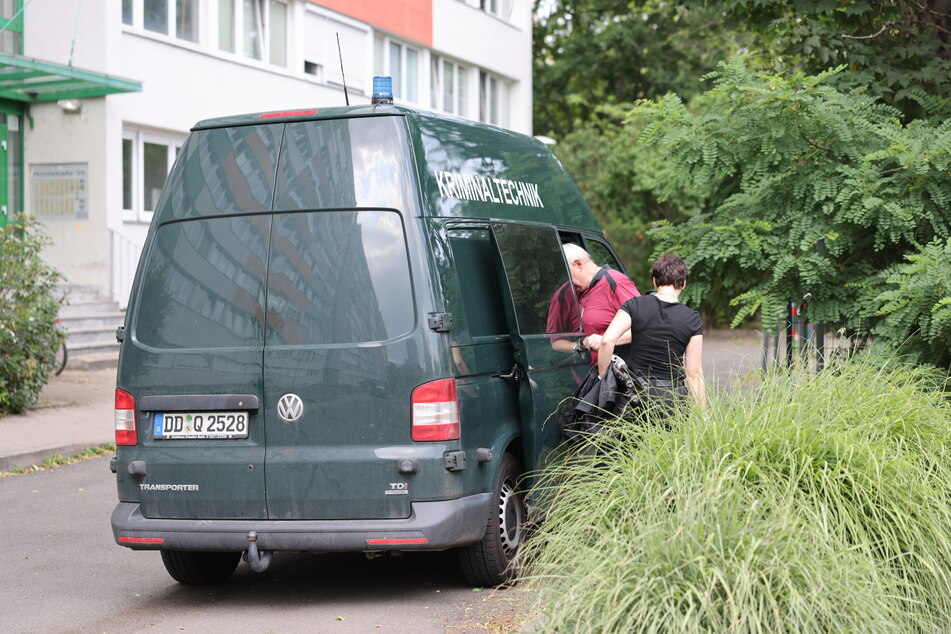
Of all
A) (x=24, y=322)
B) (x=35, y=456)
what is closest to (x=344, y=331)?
(x=35, y=456)

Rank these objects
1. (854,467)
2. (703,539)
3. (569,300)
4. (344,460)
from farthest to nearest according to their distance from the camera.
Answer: (569,300) → (344,460) → (854,467) → (703,539)

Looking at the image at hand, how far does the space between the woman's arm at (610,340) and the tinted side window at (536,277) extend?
0.39 m

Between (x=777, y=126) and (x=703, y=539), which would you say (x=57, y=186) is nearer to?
(x=777, y=126)

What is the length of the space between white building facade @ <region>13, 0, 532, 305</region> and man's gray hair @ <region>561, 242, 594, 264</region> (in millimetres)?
12002

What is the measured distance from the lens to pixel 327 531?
5641mm

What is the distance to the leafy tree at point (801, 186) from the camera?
835cm

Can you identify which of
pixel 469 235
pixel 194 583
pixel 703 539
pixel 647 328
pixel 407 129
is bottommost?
pixel 194 583

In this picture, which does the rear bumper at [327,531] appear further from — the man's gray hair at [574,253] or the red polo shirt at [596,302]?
the man's gray hair at [574,253]

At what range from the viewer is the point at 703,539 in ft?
13.6

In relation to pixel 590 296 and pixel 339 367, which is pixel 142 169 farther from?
pixel 339 367

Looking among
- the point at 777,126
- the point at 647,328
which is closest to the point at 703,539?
the point at 647,328

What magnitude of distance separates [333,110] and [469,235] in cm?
94

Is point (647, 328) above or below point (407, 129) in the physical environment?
below

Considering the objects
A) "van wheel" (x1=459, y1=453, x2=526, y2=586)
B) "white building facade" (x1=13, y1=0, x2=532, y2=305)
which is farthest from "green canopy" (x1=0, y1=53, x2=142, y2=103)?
"van wheel" (x1=459, y1=453, x2=526, y2=586)
